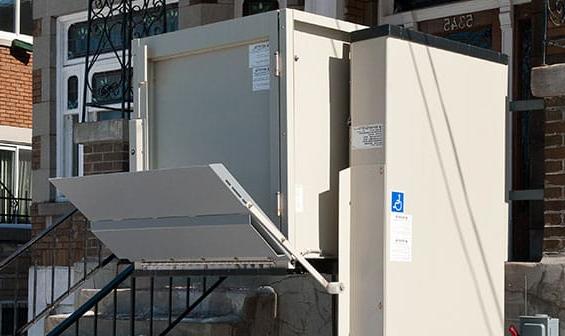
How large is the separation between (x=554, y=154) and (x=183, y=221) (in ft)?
8.53

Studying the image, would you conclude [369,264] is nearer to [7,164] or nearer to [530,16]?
[530,16]

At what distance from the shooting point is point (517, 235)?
27.4 ft

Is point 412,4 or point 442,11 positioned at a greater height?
point 412,4

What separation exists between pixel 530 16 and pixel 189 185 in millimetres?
4199

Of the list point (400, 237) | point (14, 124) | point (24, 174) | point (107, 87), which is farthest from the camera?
point (24, 174)

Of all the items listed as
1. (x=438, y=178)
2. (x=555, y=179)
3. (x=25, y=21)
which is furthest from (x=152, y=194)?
(x=25, y=21)

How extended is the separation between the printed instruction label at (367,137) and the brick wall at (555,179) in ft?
6.37

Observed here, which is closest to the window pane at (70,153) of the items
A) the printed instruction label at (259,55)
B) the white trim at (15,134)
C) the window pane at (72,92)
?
the window pane at (72,92)

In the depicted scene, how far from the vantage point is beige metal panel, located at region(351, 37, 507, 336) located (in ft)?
18.2

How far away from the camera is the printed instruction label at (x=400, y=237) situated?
5.52 meters

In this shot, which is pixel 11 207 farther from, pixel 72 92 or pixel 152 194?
pixel 152 194

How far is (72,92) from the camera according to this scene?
12297 millimetres

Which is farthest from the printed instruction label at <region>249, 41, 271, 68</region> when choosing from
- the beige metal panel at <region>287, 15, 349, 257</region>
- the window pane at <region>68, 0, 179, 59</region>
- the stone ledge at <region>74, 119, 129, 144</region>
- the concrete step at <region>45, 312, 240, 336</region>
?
the window pane at <region>68, 0, 179, 59</region>

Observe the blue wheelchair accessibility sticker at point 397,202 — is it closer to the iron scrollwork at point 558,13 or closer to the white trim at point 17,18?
the iron scrollwork at point 558,13
